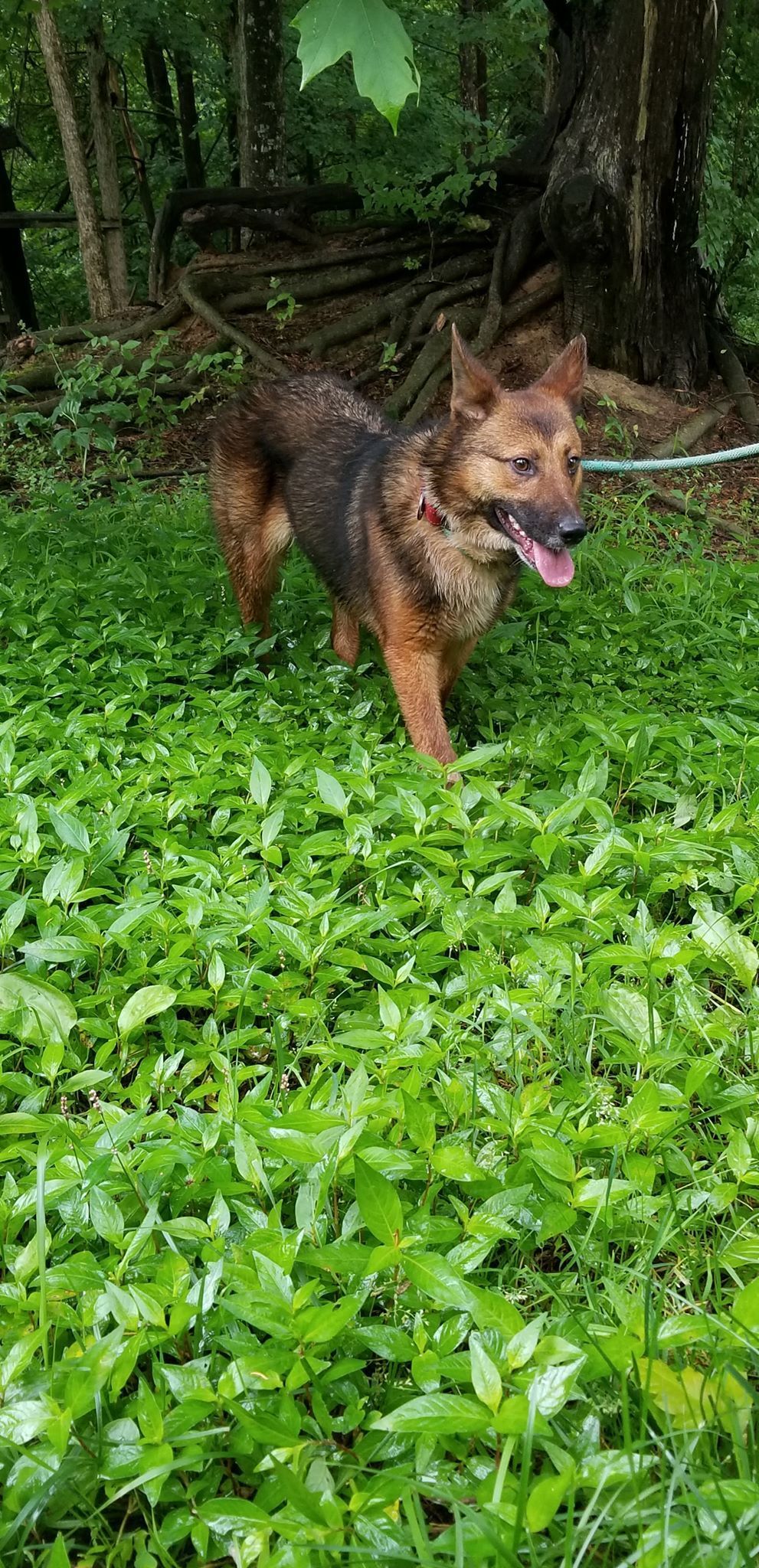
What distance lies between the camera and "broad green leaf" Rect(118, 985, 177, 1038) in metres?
2.42

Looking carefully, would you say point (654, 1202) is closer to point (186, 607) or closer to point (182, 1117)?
point (182, 1117)

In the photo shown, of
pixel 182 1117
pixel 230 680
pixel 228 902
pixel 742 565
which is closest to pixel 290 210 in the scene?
pixel 742 565

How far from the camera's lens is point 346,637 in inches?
216

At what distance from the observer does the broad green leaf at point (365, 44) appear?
2004 mm

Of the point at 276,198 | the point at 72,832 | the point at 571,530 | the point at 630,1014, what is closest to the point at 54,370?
the point at 276,198

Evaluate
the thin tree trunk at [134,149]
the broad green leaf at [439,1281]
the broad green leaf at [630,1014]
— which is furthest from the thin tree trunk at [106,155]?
the broad green leaf at [439,1281]

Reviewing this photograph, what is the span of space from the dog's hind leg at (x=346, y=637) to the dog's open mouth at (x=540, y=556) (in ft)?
5.06

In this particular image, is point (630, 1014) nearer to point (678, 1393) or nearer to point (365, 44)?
point (678, 1393)

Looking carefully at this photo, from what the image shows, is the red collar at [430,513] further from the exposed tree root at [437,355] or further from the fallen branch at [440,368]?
the exposed tree root at [437,355]

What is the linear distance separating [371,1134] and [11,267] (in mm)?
16963

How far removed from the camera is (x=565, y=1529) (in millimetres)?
1364

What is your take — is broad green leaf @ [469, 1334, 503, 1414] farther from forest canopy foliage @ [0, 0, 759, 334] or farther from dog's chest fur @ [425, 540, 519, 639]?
dog's chest fur @ [425, 540, 519, 639]

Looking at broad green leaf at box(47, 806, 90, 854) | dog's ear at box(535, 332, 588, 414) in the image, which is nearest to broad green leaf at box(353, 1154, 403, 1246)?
broad green leaf at box(47, 806, 90, 854)

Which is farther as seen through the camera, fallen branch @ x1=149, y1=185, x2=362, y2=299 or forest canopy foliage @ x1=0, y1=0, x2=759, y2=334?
fallen branch @ x1=149, y1=185, x2=362, y2=299
